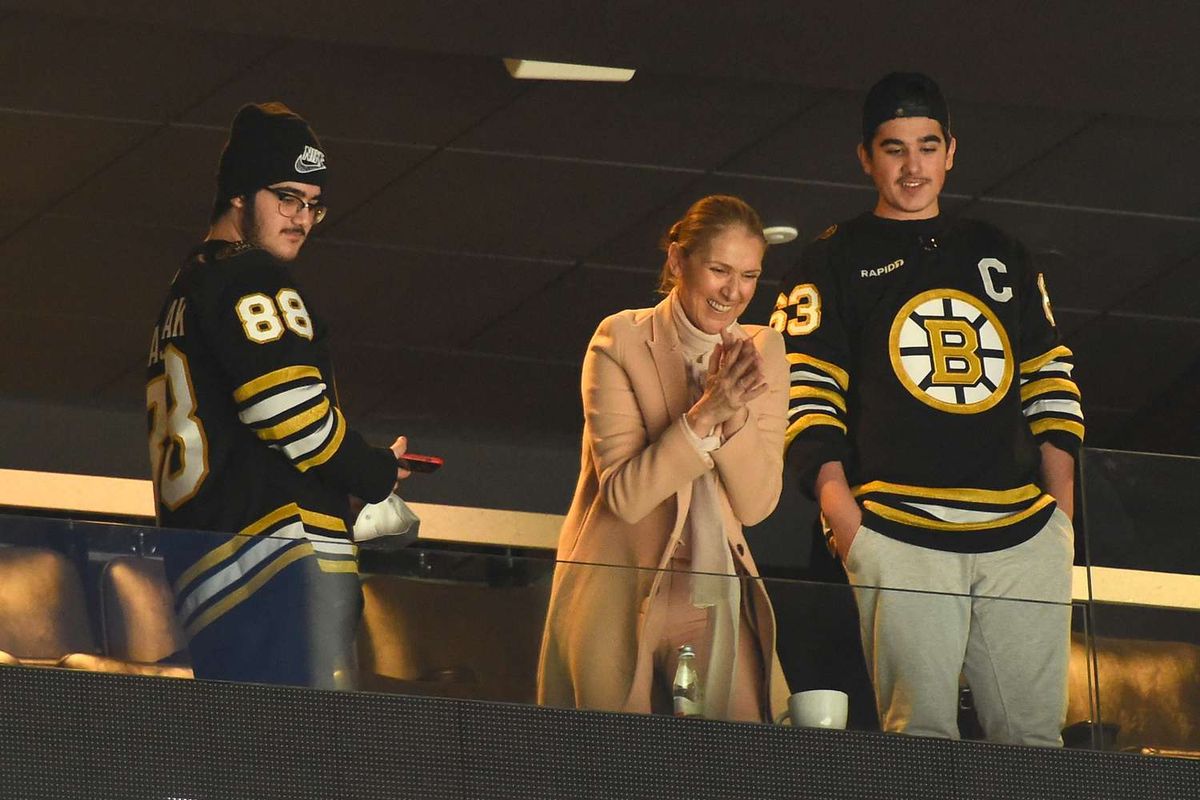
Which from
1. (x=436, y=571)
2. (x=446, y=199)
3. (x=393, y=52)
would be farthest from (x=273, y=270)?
(x=446, y=199)

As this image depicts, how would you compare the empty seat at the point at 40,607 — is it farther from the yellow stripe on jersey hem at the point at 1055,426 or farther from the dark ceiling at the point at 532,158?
the dark ceiling at the point at 532,158

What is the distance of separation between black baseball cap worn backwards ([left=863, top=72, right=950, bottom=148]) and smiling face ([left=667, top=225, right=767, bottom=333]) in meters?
0.44

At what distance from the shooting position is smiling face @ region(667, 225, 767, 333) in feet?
15.0

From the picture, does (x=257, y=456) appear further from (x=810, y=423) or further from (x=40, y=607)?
(x=810, y=423)

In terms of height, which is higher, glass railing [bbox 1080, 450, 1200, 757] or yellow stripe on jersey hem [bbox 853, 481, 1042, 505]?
yellow stripe on jersey hem [bbox 853, 481, 1042, 505]

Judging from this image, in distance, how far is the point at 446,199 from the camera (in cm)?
761

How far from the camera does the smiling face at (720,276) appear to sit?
15.0 ft

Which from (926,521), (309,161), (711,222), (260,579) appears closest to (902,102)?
(711,222)

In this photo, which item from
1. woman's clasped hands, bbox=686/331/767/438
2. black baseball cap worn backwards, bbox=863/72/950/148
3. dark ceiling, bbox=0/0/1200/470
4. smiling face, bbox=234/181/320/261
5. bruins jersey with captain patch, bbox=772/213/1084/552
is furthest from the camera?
dark ceiling, bbox=0/0/1200/470

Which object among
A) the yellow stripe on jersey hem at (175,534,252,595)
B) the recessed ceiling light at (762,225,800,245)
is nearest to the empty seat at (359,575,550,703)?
the yellow stripe on jersey hem at (175,534,252,595)

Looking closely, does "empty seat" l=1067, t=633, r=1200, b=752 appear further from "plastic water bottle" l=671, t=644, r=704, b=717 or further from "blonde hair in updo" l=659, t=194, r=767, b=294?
"blonde hair in updo" l=659, t=194, r=767, b=294

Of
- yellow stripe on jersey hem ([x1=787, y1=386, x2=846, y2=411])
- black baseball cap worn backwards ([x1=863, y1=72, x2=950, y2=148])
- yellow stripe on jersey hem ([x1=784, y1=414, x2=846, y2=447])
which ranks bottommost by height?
yellow stripe on jersey hem ([x1=784, y1=414, x2=846, y2=447])

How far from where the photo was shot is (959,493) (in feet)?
14.8

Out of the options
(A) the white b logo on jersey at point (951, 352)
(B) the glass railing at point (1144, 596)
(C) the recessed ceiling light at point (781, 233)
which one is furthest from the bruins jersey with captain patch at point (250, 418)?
(C) the recessed ceiling light at point (781, 233)
